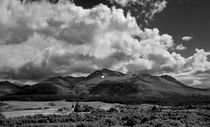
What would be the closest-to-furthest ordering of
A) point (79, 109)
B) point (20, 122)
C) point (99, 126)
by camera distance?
point (99, 126)
point (20, 122)
point (79, 109)

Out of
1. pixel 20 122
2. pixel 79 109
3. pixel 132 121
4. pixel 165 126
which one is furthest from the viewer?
pixel 79 109

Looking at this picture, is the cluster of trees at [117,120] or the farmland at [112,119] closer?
the cluster of trees at [117,120]

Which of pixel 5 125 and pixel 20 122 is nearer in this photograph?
pixel 5 125

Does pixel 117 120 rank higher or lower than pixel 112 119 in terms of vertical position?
lower

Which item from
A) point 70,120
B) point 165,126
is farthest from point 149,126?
point 70,120

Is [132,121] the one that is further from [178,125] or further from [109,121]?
[178,125]

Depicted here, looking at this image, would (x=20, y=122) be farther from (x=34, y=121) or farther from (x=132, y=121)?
(x=132, y=121)

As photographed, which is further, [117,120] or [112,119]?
[117,120]

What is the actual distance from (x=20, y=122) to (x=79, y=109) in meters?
56.5

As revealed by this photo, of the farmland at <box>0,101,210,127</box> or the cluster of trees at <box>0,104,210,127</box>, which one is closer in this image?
the cluster of trees at <box>0,104,210,127</box>

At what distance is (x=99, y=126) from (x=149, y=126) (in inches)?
424

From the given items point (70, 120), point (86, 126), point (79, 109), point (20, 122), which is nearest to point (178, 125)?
point (86, 126)

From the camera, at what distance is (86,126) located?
51.9 meters

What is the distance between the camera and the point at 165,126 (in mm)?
43031
